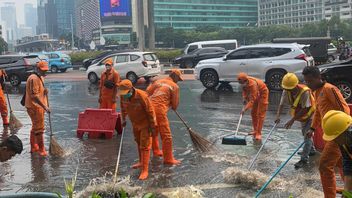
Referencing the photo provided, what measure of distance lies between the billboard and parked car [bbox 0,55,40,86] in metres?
111

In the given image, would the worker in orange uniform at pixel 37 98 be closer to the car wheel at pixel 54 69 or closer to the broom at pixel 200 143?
the broom at pixel 200 143

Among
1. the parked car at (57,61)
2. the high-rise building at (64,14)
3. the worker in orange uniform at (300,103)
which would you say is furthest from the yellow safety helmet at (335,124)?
the high-rise building at (64,14)

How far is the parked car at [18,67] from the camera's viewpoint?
2283 centimetres

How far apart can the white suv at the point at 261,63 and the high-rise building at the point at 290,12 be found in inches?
4908

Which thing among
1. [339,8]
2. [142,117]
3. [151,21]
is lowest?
[142,117]

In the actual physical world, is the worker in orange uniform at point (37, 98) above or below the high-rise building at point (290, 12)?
below

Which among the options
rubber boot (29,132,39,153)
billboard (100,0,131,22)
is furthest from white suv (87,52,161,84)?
billboard (100,0,131,22)

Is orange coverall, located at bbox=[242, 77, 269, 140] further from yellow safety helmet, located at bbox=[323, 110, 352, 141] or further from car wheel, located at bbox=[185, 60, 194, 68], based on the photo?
car wheel, located at bbox=[185, 60, 194, 68]

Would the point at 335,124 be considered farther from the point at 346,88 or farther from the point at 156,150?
the point at 346,88

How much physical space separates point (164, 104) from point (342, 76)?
24.8 ft

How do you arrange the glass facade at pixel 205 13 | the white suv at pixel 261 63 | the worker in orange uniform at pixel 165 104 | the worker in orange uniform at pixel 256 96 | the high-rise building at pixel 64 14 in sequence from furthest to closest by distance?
the high-rise building at pixel 64 14
the glass facade at pixel 205 13
the white suv at pixel 261 63
the worker in orange uniform at pixel 256 96
the worker in orange uniform at pixel 165 104

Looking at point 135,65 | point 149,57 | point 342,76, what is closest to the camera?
point 342,76

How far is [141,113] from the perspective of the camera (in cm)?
662

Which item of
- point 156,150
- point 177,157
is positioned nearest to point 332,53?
point 177,157
